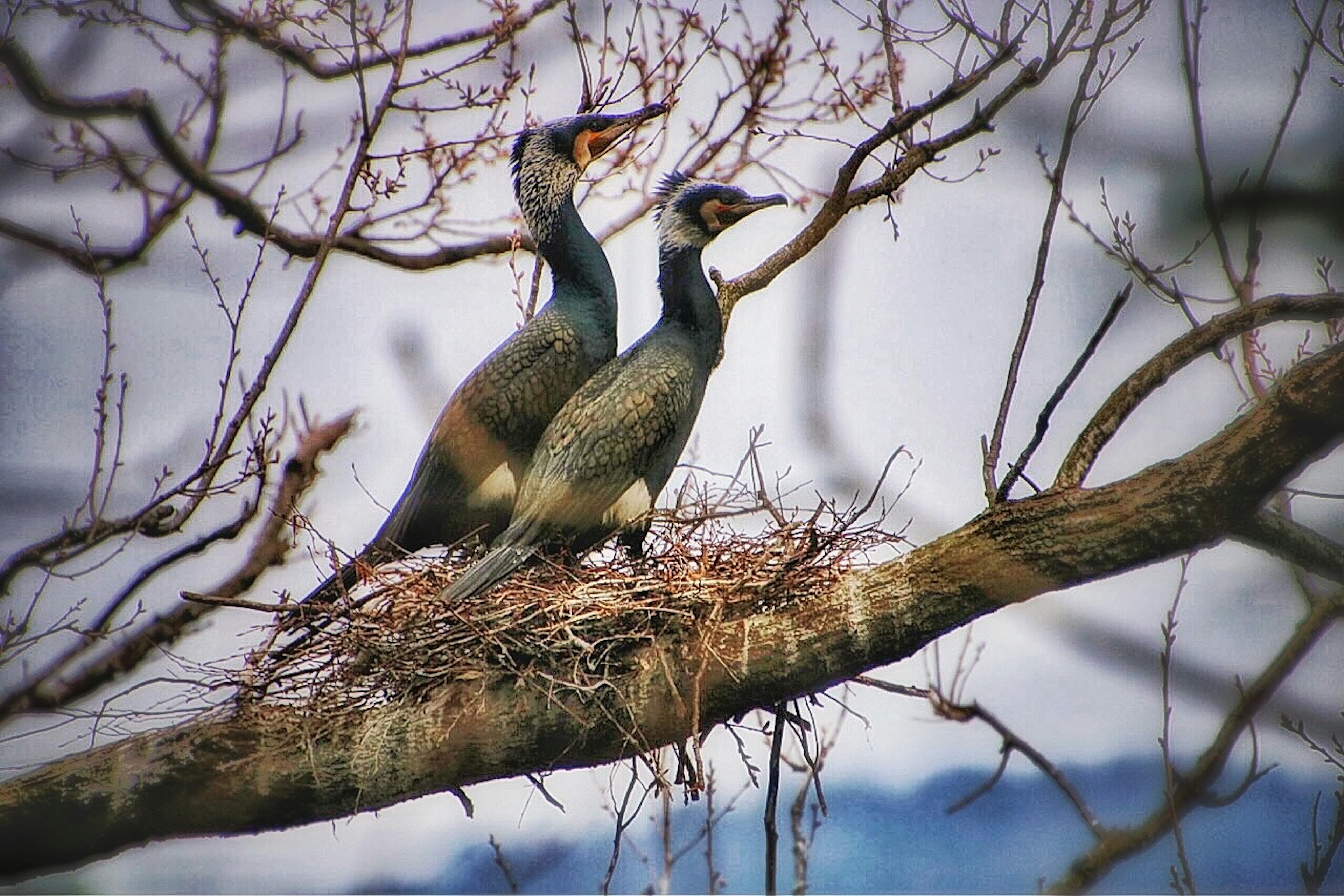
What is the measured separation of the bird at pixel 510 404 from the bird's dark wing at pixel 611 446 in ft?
0.19

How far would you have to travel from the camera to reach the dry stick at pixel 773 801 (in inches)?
74.9

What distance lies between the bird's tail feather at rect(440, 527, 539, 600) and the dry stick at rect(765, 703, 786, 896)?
44cm

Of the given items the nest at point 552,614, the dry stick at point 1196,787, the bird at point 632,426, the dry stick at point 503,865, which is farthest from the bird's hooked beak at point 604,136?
the dry stick at point 1196,787

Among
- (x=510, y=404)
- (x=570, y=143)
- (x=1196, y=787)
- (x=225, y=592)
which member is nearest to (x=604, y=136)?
(x=570, y=143)

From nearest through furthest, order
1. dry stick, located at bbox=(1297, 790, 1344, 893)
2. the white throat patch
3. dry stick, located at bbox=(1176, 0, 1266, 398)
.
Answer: dry stick, located at bbox=(1176, 0, 1266, 398), dry stick, located at bbox=(1297, 790, 1344, 893), the white throat patch

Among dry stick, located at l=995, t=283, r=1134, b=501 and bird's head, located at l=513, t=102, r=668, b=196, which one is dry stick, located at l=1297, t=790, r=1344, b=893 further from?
bird's head, located at l=513, t=102, r=668, b=196

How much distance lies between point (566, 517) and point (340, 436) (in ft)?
2.30

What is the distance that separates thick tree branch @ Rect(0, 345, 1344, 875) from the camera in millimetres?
1536

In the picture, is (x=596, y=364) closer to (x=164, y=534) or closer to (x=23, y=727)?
→ (x=164, y=534)

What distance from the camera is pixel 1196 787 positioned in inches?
53.2

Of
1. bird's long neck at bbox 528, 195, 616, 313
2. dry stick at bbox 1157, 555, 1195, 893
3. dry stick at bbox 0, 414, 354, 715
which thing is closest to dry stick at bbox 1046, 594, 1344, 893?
dry stick at bbox 1157, 555, 1195, 893

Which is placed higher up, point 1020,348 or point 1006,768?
point 1020,348

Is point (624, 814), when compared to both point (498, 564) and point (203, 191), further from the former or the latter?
point (203, 191)

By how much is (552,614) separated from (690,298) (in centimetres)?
60
